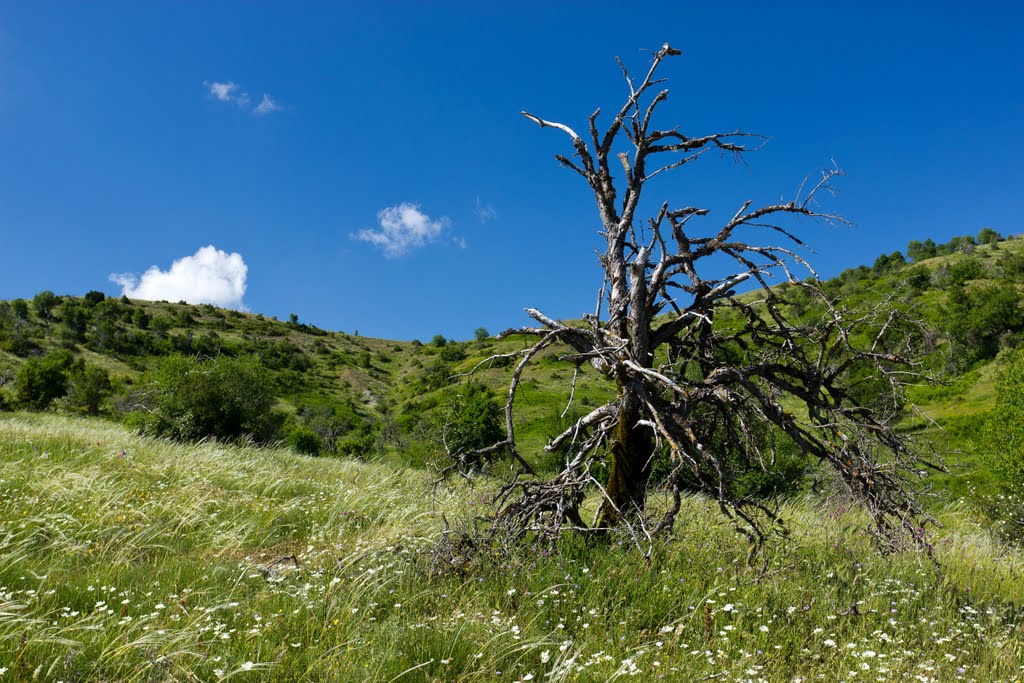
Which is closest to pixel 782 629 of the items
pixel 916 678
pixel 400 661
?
pixel 916 678

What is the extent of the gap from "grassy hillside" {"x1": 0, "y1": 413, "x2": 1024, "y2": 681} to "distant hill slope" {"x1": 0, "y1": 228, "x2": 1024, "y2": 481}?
1884cm

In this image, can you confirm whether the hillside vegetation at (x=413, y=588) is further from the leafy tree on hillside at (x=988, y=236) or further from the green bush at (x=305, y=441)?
the leafy tree on hillside at (x=988, y=236)

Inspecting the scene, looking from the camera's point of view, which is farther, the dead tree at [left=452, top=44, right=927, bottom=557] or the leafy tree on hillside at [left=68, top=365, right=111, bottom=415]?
the leafy tree on hillside at [left=68, top=365, right=111, bottom=415]

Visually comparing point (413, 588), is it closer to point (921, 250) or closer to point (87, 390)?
point (87, 390)

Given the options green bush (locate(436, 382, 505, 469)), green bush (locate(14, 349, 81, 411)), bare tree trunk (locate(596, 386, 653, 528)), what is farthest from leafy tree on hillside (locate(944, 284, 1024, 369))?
green bush (locate(14, 349, 81, 411))

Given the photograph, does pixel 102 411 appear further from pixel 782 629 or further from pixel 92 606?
pixel 782 629

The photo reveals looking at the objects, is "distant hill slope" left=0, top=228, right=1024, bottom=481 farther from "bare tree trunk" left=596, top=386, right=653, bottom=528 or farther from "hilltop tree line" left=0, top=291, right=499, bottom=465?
"bare tree trunk" left=596, top=386, right=653, bottom=528

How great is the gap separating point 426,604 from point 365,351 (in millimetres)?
96094

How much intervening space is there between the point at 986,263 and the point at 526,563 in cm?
9668

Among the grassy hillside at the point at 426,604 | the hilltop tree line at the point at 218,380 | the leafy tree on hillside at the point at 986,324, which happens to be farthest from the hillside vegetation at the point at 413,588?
the leafy tree on hillside at the point at 986,324

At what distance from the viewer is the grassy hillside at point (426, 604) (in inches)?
132

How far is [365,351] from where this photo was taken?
97.3 meters

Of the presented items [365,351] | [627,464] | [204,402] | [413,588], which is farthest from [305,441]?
[365,351]

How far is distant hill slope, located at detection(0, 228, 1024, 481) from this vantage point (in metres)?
41.5
